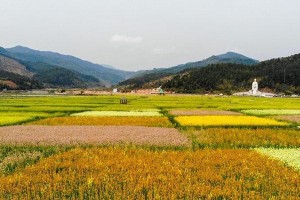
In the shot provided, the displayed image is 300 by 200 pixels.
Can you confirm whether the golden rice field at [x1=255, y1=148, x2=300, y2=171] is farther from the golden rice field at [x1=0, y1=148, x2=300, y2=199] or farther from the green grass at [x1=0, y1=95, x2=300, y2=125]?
the green grass at [x1=0, y1=95, x2=300, y2=125]

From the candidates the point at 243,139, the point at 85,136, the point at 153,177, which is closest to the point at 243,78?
the point at 243,139

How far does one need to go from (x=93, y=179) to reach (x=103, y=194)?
4.16 ft

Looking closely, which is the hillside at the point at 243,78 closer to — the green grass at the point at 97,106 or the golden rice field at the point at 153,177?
the green grass at the point at 97,106

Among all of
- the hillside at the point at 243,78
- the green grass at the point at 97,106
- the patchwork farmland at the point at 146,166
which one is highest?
the hillside at the point at 243,78

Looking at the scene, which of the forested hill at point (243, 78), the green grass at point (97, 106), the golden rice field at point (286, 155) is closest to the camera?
→ the golden rice field at point (286, 155)

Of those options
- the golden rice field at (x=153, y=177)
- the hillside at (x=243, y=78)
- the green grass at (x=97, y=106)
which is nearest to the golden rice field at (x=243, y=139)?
the golden rice field at (x=153, y=177)

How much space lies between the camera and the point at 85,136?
832 inches

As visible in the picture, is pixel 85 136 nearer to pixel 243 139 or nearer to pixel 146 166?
pixel 243 139

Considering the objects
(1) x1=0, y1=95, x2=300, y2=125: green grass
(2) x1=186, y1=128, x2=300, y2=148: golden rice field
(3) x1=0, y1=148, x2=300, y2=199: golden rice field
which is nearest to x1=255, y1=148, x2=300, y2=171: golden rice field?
(3) x1=0, y1=148, x2=300, y2=199: golden rice field

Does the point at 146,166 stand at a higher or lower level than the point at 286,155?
higher

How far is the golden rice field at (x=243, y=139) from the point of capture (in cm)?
1903

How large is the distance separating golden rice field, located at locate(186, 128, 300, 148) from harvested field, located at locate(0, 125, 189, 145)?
106 centimetres

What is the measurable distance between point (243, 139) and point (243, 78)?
14509 centimetres

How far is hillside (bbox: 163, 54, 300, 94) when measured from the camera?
478 feet
